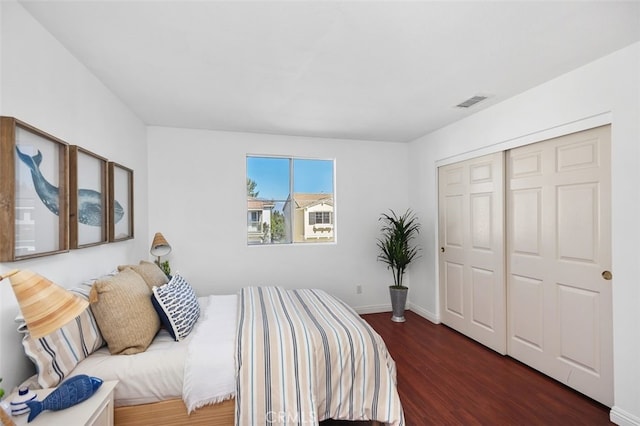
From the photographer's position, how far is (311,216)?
4.39m

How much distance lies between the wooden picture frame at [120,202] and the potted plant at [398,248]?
2.97 meters

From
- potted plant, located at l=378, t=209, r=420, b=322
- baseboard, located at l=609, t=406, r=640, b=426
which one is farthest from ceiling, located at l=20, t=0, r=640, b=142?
baseboard, located at l=609, t=406, r=640, b=426

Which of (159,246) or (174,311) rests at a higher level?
(159,246)

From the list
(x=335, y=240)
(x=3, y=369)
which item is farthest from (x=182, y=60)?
(x=335, y=240)

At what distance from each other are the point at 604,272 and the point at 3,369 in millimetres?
3535

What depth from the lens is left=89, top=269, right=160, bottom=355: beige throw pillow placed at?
69.5 inches

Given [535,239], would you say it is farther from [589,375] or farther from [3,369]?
[3,369]

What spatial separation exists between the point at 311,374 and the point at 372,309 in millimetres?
2772

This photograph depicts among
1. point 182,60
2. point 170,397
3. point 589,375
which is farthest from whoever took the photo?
point 589,375

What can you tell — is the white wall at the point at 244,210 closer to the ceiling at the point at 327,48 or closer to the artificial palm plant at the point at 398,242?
the artificial palm plant at the point at 398,242

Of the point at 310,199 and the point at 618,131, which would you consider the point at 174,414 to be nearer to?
the point at 310,199

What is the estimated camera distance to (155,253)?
3438 millimetres

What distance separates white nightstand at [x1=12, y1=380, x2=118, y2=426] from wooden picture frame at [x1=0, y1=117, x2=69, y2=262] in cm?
68

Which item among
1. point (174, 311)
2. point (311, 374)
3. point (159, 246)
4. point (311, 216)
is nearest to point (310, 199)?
point (311, 216)
